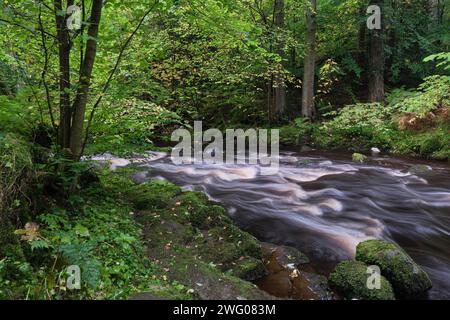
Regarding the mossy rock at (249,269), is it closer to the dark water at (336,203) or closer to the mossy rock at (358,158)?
the dark water at (336,203)

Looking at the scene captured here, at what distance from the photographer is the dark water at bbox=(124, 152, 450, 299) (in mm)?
5539

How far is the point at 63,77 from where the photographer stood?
181 inches

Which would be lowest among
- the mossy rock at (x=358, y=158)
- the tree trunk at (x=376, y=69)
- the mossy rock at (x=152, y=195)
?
the mossy rock at (x=152, y=195)

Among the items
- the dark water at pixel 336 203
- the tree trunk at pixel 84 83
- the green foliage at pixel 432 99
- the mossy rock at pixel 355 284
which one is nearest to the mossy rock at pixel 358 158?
the dark water at pixel 336 203

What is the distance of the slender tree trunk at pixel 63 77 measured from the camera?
442cm

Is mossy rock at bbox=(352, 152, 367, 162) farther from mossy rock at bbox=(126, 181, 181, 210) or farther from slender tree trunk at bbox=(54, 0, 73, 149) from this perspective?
slender tree trunk at bbox=(54, 0, 73, 149)

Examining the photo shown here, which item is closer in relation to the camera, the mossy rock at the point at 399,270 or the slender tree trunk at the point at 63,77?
the mossy rock at the point at 399,270

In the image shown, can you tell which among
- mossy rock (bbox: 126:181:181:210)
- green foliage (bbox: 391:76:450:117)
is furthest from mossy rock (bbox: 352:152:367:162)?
mossy rock (bbox: 126:181:181:210)

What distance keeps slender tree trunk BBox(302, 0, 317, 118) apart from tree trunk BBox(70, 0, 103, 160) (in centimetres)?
1049

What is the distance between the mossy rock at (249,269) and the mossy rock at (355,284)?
0.80 meters

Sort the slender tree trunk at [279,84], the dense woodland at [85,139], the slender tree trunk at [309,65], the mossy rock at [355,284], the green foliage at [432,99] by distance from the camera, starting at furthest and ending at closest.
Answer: the slender tree trunk at [309,65] < the slender tree trunk at [279,84] < the green foliage at [432,99] < the mossy rock at [355,284] < the dense woodland at [85,139]

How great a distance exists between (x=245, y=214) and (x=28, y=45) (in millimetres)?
4103

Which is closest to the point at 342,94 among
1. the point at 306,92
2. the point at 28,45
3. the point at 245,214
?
the point at 306,92
